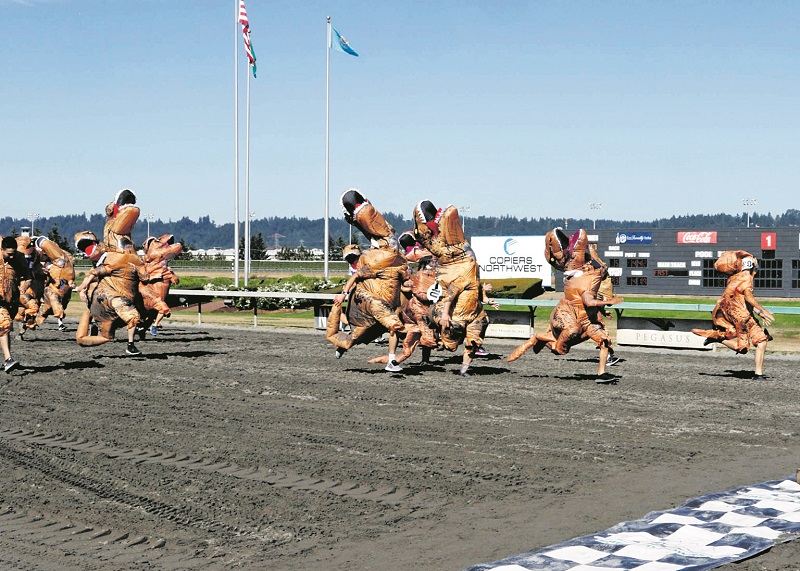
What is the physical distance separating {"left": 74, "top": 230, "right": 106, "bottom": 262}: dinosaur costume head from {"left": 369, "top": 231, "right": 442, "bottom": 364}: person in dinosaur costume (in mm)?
5696

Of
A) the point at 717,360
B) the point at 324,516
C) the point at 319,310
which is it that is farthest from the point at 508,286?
the point at 324,516

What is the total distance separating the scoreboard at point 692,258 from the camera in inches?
1868

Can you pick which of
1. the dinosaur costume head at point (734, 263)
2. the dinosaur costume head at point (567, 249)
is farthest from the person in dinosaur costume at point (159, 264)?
the dinosaur costume head at point (734, 263)

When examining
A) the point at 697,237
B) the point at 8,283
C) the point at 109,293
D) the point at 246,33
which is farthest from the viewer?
the point at 697,237

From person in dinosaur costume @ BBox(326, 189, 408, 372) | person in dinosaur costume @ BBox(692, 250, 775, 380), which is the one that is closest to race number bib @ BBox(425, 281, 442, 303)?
person in dinosaur costume @ BBox(326, 189, 408, 372)

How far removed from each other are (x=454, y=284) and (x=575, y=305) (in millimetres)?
2036

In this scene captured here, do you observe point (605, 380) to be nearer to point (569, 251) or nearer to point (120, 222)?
point (569, 251)

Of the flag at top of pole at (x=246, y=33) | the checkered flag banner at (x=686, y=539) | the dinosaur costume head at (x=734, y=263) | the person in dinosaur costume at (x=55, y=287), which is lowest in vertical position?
the checkered flag banner at (x=686, y=539)

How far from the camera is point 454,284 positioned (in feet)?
55.7

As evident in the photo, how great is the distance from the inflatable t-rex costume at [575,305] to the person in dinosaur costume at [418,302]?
1851 mm

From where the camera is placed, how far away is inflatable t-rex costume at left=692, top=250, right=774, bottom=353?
1725cm

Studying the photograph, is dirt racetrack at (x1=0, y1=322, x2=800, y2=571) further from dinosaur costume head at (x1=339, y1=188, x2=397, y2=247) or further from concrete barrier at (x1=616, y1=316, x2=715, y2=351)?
concrete barrier at (x1=616, y1=316, x2=715, y2=351)

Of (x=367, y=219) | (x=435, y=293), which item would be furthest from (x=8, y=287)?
(x=435, y=293)

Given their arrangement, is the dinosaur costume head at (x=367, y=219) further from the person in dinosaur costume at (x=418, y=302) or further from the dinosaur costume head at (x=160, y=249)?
the dinosaur costume head at (x=160, y=249)
